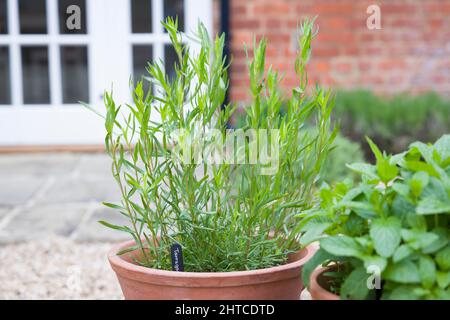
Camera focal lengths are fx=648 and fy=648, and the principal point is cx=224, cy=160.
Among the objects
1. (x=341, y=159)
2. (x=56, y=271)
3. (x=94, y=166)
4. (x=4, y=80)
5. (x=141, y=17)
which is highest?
(x=141, y=17)

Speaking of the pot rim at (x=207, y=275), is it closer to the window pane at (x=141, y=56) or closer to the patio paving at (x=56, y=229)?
the patio paving at (x=56, y=229)

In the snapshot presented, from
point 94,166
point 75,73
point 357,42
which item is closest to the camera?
point 94,166

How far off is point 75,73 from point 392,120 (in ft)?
10.6

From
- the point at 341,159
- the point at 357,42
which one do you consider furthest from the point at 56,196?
the point at 357,42

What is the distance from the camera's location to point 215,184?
138cm

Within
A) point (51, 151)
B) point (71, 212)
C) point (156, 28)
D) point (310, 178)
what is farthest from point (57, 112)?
point (310, 178)

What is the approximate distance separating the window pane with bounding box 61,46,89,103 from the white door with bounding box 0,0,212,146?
0.21 feet

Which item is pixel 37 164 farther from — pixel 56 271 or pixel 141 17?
pixel 56 271

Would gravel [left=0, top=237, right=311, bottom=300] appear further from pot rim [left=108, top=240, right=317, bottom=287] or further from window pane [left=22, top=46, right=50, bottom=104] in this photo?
window pane [left=22, top=46, right=50, bottom=104]

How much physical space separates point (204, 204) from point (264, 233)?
0.53ft

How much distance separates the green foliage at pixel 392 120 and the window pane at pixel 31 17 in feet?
9.14

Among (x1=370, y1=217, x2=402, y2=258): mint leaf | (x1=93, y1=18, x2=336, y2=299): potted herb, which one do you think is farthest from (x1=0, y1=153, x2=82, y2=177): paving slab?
(x1=370, y1=217, x2=402, y2=258): mint leaf

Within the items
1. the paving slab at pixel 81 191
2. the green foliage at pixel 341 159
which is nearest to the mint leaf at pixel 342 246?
the green foliage at pixel 341 159

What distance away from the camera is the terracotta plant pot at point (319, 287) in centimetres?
122
